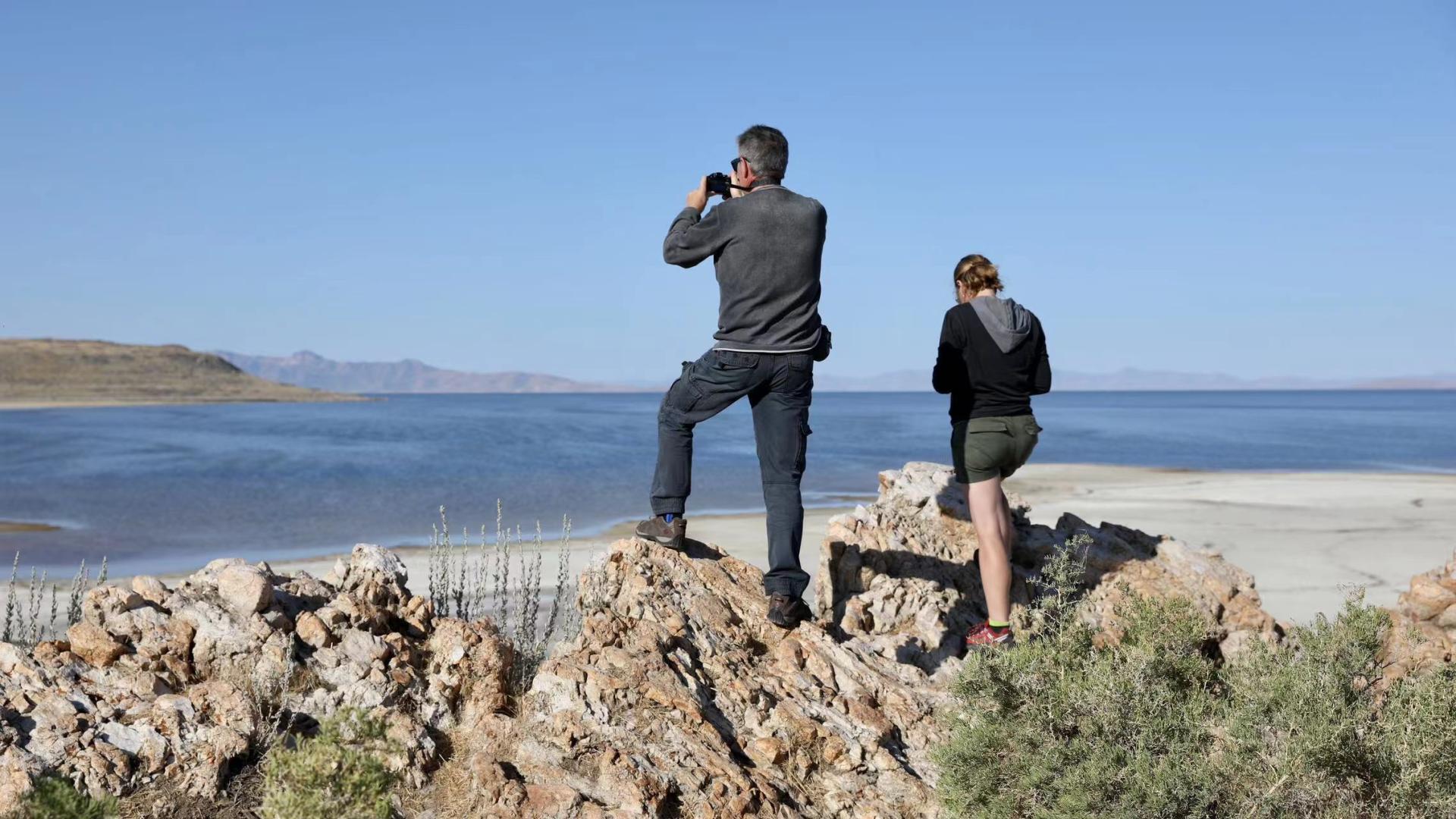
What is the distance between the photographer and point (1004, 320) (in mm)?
5508

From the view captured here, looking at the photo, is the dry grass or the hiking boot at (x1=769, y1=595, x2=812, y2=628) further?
the dry grass

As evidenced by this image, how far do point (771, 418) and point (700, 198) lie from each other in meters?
1.13

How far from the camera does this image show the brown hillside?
118 m

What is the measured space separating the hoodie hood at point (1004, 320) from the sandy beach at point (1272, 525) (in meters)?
4.42

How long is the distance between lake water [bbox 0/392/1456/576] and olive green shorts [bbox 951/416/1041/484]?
13.3 metres

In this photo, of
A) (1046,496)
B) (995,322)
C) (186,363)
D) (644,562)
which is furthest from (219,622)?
(186,363)

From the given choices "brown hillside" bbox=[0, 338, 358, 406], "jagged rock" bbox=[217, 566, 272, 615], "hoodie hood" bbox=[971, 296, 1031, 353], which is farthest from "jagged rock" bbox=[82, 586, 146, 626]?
"brown hillside" bbox=[0, 338, 358, 406]

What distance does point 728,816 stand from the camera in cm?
396

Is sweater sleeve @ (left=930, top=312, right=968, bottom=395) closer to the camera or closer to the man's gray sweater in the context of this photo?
the man's gray sweater

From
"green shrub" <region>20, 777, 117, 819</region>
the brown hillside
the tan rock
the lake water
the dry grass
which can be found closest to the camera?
"green shrub" <region>20, 777, 117, 819</region>

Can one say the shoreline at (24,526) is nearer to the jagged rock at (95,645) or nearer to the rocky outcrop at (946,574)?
the jagged rock at (95,645)

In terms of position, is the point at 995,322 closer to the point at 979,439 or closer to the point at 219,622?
the point at 979,439

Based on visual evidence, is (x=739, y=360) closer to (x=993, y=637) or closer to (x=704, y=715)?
(x=704, y=715)

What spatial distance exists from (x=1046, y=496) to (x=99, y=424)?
63695 mm
